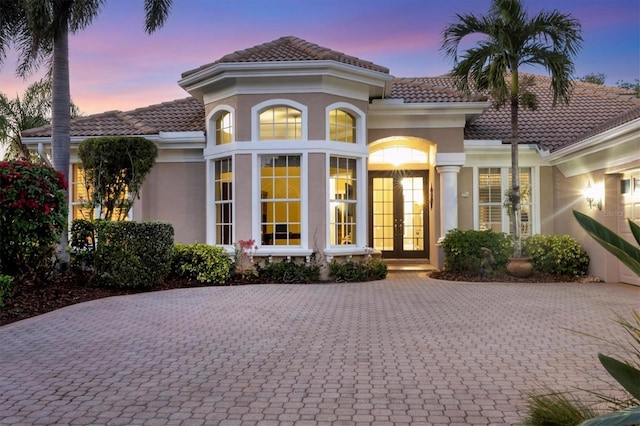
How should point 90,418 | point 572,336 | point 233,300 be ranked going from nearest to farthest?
point 90,418 → point 572,336 → point 233,300

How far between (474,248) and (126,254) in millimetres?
8245

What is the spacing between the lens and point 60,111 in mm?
11922

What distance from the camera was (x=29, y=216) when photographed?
945 centimetres

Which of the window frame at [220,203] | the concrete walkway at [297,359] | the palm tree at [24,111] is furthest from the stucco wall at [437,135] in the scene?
the palm tree at [24,111]

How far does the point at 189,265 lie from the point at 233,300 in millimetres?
2892

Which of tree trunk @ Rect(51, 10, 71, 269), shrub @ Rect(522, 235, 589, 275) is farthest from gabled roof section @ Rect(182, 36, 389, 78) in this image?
shrub @ Rect(522, 235, 589, 275)

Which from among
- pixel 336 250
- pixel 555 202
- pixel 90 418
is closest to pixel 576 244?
pixel 555 202

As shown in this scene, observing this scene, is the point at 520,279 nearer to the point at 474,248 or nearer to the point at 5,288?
the point at 474,248

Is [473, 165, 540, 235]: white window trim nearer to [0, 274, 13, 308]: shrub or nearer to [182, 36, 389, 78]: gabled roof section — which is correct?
[182, 36, 389, 78]: gabled roof section

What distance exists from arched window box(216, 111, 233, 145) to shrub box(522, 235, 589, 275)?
27.0 feet

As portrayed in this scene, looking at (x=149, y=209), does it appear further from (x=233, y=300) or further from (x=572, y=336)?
(x=572, y=336)

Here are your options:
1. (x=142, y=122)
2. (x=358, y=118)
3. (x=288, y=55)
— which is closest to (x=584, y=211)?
(x=358, y=118)

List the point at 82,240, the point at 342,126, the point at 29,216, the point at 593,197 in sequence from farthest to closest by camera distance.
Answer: the point at 342,126 → the point at 593,197 → the point at 82,240 → the point at 29,216

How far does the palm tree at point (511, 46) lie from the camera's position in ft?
40.9
